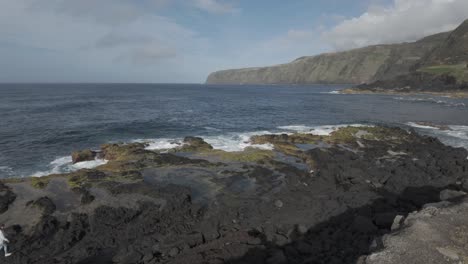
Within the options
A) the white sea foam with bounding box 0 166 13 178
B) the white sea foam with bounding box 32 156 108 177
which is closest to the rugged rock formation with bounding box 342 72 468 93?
the white sea foam with bounding box 32 156 108 177

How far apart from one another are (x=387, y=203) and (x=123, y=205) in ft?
54.1

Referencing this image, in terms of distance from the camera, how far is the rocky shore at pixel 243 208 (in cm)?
1348

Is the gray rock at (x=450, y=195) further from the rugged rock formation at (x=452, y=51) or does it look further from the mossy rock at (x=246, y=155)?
the rugged rock formation at (x=452, y=51)

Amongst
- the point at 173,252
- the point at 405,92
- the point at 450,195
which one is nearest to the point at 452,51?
the point at 405,92

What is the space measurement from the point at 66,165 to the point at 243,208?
787 inches

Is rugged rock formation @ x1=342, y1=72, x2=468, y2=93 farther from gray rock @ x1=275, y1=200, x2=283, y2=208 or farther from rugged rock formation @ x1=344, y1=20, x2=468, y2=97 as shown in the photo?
gray rock @ x1=275, y1=200, x2=283, y2=208

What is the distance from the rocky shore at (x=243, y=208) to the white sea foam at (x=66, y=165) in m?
1.13

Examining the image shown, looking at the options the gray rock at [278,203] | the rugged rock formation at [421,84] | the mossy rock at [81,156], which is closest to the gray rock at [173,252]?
the gray rock at [278,203]

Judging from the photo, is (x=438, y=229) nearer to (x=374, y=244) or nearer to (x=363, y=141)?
(x=374, y=244)

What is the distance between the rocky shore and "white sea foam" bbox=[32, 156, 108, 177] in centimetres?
113

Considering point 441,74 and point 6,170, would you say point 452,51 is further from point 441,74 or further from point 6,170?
point 6,170

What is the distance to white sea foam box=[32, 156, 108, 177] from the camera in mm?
28319

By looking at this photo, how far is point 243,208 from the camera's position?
19.2 metres

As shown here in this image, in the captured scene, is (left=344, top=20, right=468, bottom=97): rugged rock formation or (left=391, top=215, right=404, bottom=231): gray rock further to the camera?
(left=344, top=20, right=468, bottom=97): rugged rock formation
